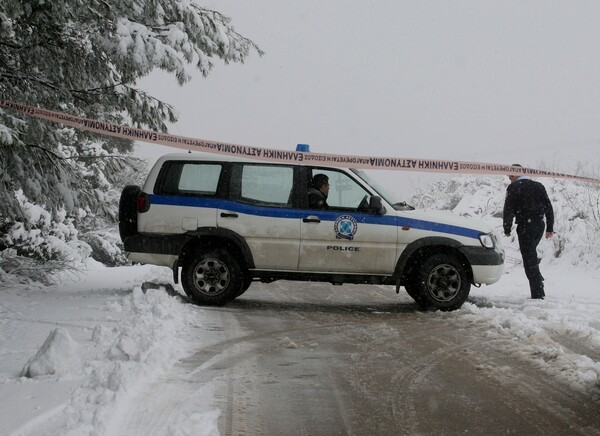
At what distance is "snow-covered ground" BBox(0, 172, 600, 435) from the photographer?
4137mm

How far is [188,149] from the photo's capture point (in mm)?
9242

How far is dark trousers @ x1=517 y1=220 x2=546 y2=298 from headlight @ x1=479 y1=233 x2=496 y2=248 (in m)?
1.24

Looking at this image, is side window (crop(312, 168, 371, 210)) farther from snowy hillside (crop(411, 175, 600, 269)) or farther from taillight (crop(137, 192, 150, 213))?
snowy hillside (crop(411, 175, 600, 269))

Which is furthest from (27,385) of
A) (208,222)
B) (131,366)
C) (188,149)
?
(188,149)

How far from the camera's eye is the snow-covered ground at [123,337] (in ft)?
13.6

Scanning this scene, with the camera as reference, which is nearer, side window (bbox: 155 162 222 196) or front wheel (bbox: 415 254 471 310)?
front wheel (bbox: 415 254 471 310)

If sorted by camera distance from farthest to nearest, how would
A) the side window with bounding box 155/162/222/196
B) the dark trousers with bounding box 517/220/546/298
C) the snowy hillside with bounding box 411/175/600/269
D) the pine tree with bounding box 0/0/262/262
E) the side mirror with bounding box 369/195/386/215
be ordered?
1. the snowy hillside with bounding box 411/175/600/269
2. the dark trousers with bounding box 517/220/546/298
3. the side window with bounding box 155/162/222/196
4. the side mirror with bounding box 369/195/386/215
5. the pine tree with bounding box 0/0/262/262

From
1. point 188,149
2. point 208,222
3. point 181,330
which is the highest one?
point 188,149

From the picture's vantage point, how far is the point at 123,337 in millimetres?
5598

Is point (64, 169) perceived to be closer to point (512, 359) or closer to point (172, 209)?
point (172, 209)

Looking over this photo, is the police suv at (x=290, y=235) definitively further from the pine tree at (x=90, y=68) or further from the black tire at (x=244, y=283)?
the pine tree at (x=90, y=68)

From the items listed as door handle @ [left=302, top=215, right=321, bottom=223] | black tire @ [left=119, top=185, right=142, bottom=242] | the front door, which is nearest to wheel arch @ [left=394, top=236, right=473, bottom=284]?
the front door

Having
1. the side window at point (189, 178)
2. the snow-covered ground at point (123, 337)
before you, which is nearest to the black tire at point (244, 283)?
the snow-covered ground at point (123, 337)

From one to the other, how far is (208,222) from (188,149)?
3.53 feet
